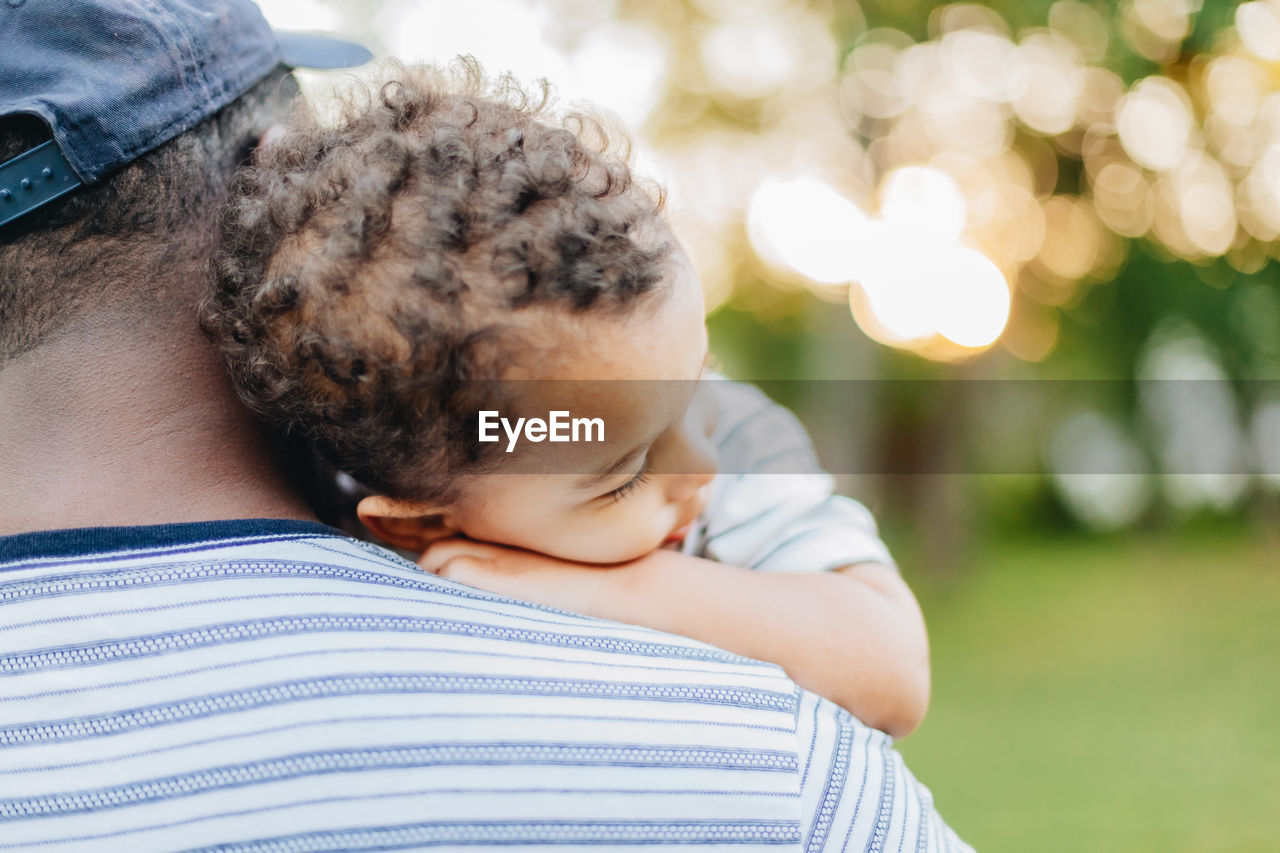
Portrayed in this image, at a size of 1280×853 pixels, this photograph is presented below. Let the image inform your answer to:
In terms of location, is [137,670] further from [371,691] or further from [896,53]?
[896,53]

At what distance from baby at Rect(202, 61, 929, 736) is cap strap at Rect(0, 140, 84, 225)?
19cm

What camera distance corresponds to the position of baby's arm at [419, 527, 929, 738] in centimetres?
125

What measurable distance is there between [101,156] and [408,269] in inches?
14.1

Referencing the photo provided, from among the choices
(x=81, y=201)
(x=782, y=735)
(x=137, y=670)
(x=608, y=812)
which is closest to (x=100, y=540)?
(x=137, y=670)

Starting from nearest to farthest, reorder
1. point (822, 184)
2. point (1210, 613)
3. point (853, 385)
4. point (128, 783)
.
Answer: point (128, 783)
point (1210, 613)
point (822, 184)
point (853, 385)

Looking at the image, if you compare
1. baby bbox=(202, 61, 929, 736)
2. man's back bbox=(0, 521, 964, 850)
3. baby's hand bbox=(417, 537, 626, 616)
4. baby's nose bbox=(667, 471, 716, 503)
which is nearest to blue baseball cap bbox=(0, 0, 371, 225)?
baby bbox=(202, 61, 929, 736)

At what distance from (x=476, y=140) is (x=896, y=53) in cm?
1063

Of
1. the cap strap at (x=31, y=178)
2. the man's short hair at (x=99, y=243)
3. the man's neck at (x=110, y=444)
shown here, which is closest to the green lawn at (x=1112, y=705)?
the man's neck at (x=110, y=444)

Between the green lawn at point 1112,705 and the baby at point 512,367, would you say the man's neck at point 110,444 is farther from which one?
the green lawn at point 1112,705

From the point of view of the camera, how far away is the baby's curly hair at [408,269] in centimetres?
116

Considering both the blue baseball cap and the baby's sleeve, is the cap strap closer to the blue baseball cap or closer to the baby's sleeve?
the blue baseball cap

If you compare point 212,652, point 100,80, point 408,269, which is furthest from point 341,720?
point 100,80

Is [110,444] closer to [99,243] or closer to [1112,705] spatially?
[99,243]

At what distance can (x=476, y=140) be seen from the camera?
4.07 feet
